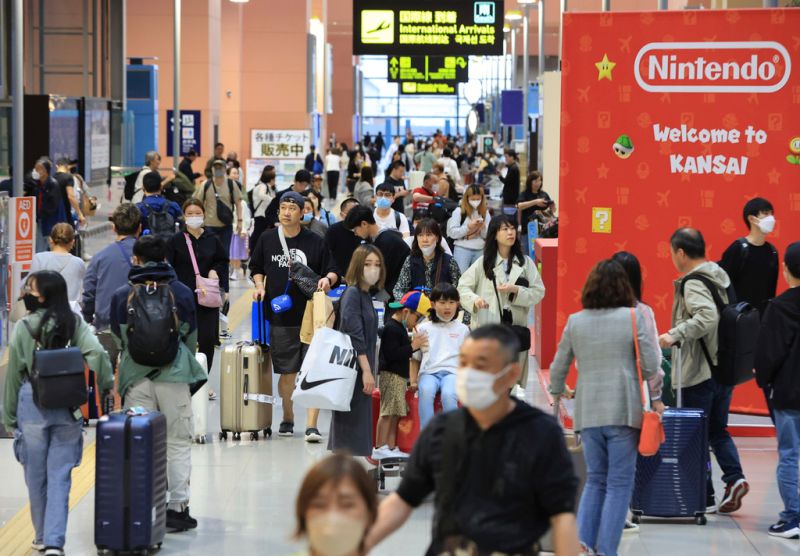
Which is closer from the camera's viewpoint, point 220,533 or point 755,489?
point 220,533

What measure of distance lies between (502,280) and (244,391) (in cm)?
210

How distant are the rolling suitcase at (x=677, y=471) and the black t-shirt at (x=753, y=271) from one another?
150cm

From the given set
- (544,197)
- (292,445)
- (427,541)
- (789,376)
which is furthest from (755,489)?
(544,197)

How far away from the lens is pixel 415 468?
4.02 meters

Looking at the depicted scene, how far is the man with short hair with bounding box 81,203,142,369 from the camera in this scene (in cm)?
909

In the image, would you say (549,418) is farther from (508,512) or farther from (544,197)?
(544,197)

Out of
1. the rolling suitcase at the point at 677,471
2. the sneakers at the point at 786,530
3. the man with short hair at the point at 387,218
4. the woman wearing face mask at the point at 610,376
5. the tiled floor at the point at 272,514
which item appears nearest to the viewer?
the woman wearing face mask at the point at 610,376

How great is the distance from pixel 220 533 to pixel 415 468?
391cm

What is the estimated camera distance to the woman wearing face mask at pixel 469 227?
13.7 m

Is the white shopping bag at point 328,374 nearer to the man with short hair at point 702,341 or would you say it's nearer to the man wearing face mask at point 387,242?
the man with short hair at point 702,341

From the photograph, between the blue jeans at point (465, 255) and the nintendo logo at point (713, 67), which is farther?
the blue jeans at point (465, 255)

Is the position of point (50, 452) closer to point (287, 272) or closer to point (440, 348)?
point (440, 348)

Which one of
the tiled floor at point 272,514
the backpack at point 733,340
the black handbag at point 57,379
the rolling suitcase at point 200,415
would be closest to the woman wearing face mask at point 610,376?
the tiled floor at point 272,514

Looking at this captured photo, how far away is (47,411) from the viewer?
688 cm
